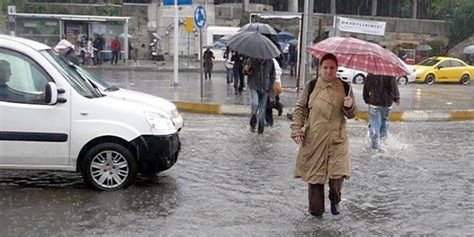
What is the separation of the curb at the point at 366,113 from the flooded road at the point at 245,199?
15.2 ft

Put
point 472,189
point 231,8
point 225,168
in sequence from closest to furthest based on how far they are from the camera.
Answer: point 472,189, point 225,168, point 231,8

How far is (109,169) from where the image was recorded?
712cm

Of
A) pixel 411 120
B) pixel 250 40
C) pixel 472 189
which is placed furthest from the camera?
pixel 411 120

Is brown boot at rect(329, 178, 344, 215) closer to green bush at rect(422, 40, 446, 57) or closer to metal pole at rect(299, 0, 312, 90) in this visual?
metal pole at rect(299, 0, 312, 90)

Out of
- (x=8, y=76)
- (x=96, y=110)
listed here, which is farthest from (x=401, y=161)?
(x=8, y=76)

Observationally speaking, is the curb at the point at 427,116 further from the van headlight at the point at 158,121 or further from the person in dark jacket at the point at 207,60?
the person in dark jacket at the point at 207,60

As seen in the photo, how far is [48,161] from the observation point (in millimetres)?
6930

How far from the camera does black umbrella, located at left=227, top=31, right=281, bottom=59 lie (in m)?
10.7

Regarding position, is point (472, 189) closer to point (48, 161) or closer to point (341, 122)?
point (341, 122)

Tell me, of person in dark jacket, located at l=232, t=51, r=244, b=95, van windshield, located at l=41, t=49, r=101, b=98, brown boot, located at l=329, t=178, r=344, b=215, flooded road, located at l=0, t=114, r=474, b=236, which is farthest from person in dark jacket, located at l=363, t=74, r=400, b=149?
person in dark jacket, located at l=232, t=51, r=244, b=95

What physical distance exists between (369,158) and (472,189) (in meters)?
2.03

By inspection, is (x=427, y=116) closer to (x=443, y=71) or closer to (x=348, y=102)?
(x=348, y=102)

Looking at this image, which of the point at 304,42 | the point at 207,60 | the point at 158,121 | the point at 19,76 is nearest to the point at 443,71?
the point at 207,60

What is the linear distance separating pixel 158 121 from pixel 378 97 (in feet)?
14.8
